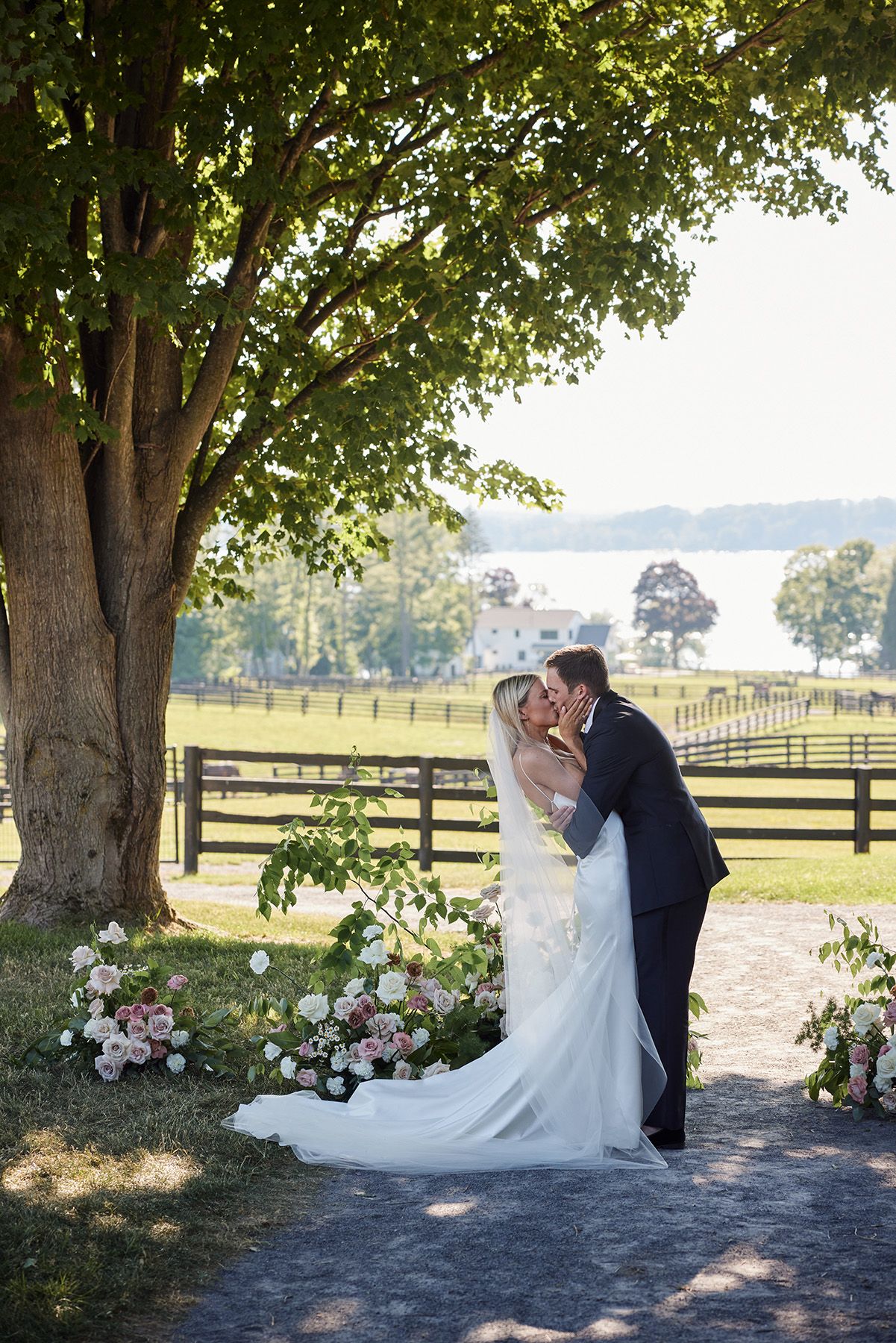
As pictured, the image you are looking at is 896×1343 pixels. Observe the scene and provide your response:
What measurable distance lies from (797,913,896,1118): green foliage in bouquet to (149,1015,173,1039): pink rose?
3.10 m

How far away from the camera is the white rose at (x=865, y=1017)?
5895 mm

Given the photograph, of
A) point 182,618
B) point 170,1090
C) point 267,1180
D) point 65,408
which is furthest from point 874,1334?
point 182,618

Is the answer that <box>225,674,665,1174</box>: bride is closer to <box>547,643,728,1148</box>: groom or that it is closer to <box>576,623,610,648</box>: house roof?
<box>547,643,728,1148</box>: groom

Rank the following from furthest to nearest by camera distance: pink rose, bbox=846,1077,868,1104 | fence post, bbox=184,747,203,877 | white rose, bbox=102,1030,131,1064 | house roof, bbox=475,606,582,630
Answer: house roof, bbox=475,606,582,630 < fence post, bbox=184,747,203,877 < white rose, bbox=102,1030,131,1064 < pink rose, bbox=846,1077,868,1104

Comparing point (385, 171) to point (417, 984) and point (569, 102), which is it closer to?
point (569, 102)

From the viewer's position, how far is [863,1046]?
19.1ft

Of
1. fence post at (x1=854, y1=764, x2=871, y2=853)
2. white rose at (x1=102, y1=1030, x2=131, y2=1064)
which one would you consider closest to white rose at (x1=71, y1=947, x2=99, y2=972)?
white rose at (x1=102, y1=1030, x2=131, y2=1064)

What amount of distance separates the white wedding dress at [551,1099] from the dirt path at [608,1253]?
165 millimetres

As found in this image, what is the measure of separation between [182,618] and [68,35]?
8739cm

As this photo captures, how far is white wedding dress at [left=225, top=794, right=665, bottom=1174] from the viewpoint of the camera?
5266mm

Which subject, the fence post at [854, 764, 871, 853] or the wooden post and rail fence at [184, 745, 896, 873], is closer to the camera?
the wooden post and rail fence at [184, 745, 896, 873]

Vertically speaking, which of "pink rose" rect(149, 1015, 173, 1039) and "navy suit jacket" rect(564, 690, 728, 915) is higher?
"navy suit jacket" rect(564, 690, 728, 915)

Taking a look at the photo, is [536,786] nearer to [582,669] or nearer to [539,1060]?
[582,669]

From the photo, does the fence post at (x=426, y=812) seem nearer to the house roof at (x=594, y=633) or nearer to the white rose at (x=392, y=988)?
the white rose at (x=392, y=988)
